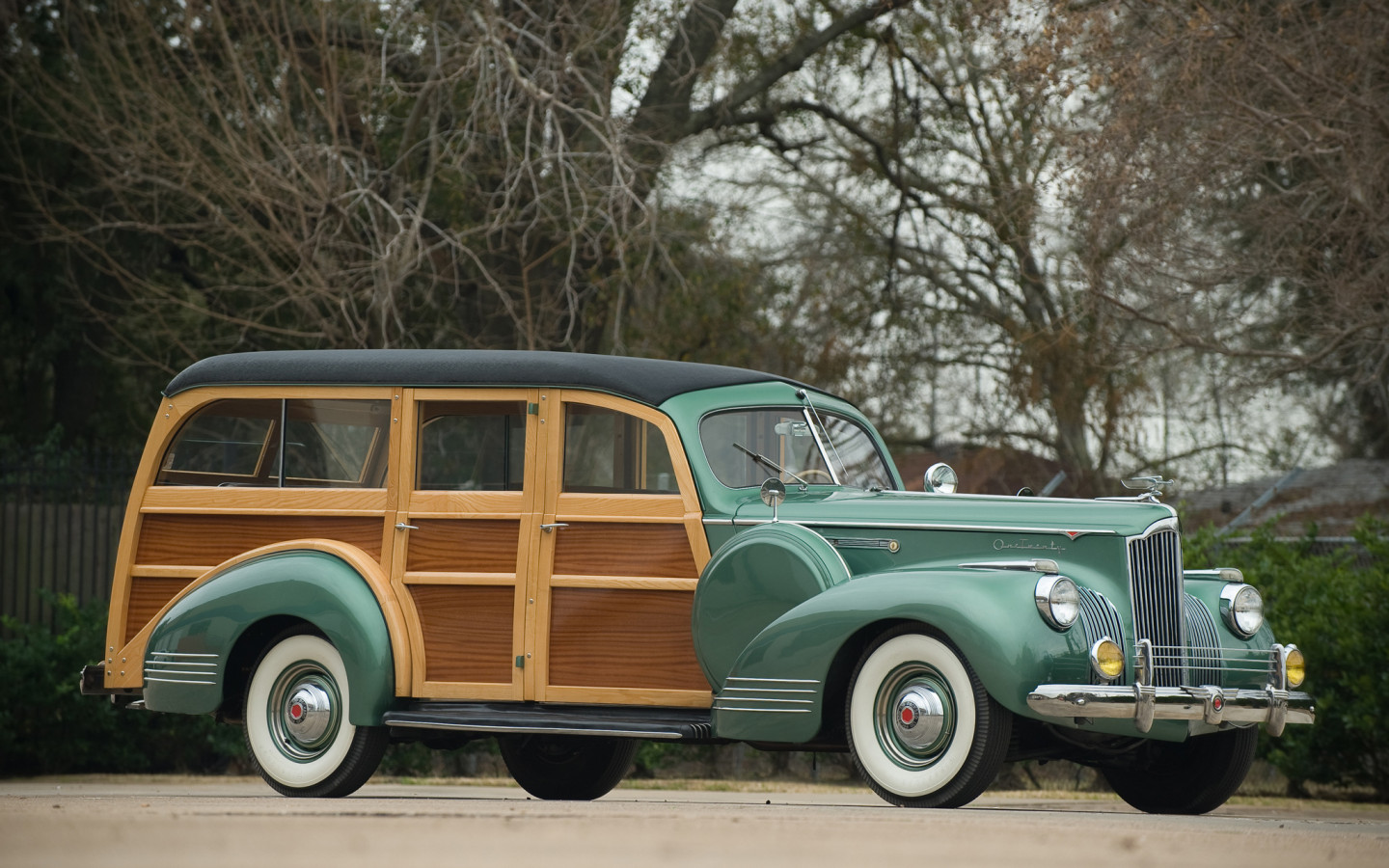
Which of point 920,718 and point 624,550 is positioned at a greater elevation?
point 624,550

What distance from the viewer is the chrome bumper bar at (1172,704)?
6.12 m

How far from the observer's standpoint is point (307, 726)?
25.5 ft

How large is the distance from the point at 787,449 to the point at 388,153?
8.07 m

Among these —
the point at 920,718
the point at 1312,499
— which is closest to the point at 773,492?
the point at 920,718

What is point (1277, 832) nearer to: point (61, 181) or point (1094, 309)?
point (1094, 309)

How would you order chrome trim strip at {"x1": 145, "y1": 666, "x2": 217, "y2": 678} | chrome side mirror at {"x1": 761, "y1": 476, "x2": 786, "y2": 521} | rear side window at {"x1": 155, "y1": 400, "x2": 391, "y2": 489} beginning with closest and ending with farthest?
chrome side mirror at {"x1": 761, "y1": 476, "x2": 786, "y2": 521}, chrome trim strip at {"x1": 145, "y1": 666, "x2": 217, "y2": 678}, rear side window at {"x1": 155, "y1": 400, "x2": 391, "y2": 489}

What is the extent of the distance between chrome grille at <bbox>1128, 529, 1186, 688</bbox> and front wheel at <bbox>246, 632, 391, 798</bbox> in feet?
11.6

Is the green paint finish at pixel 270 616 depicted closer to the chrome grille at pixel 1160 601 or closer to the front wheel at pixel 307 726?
the front wheel at pixel 307 726

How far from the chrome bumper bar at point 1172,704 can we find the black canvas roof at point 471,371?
2.35m

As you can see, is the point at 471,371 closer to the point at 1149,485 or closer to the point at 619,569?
the point at 619,569

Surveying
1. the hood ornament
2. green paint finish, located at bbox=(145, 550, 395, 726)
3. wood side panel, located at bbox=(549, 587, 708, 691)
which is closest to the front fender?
wood side panel, located at bbox=(549, 587, 708, 691)

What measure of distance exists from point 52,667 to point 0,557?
4.44ft

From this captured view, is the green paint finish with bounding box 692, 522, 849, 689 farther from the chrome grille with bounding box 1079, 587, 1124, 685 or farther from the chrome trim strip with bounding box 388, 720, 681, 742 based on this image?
the chrome grille with bounding box 1079, 587, 1124, 685

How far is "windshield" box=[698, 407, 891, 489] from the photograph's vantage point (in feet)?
24.8
